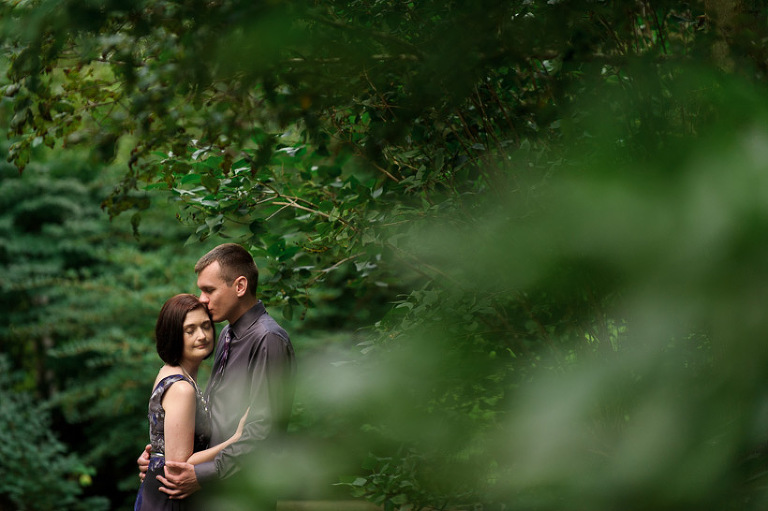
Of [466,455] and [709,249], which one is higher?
[709,249]

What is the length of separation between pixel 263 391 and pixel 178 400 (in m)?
0.32

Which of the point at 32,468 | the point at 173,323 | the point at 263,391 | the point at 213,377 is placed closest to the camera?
the point at 263,391

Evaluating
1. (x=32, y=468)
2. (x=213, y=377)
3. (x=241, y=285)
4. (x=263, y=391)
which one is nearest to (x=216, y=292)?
(x=241, y=285)

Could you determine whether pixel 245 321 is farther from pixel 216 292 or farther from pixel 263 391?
pixel 263 391

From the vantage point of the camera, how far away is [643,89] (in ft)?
1.28

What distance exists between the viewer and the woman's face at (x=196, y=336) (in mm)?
2156

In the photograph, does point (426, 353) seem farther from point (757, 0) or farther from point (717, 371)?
point (757, 0)

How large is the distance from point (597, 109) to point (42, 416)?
7.99 meters

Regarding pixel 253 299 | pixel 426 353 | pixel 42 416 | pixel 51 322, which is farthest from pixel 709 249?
pixel 51 322

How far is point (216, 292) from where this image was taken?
2.20 meters

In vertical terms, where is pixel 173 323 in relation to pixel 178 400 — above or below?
above

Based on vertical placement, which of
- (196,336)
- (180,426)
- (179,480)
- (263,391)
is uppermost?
(196,336)

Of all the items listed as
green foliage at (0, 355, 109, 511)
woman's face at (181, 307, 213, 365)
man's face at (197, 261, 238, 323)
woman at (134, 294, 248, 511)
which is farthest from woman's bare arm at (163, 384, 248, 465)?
green foliage at (0, 355, 109, 511)

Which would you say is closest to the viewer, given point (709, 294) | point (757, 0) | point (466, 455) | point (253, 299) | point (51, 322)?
point (709, 294)
